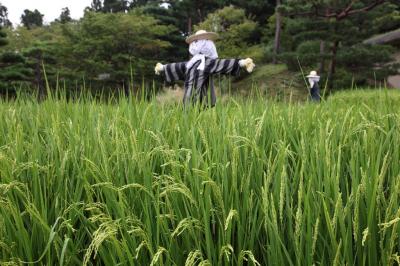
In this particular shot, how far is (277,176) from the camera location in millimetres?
1007

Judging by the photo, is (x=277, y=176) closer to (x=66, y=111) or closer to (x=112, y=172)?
(x=112, y=172)

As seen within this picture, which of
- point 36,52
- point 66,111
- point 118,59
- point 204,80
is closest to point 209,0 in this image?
point 118,59

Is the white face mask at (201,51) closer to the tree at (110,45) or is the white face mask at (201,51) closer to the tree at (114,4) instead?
the tree at (110,45)

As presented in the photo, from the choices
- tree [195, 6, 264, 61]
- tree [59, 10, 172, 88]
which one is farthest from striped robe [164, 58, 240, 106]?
tree [195, 6, 264, 61]

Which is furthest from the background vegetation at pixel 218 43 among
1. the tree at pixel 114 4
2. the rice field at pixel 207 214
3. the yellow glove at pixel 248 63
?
the tree at pixel 114 4

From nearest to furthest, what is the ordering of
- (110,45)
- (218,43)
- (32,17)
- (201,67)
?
(201,67) < (110,45) < (218,43) < (32,17)

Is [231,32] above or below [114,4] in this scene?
below

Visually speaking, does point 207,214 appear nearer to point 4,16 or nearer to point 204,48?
point 204,48

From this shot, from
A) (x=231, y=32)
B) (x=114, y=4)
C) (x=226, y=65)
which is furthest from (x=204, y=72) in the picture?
(x=114, y=4)

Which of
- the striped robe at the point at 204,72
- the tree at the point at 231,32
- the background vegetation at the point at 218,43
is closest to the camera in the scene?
the striped robe at the point at 204,72

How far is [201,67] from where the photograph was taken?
5031 mm

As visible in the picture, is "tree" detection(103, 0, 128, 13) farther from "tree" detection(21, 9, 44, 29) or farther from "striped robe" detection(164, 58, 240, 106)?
"striped robe" detection(164, 58, 240, 106)

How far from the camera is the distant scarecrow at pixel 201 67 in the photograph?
4.83 metres

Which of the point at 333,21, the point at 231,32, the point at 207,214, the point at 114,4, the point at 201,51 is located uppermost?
the point at 114,4
